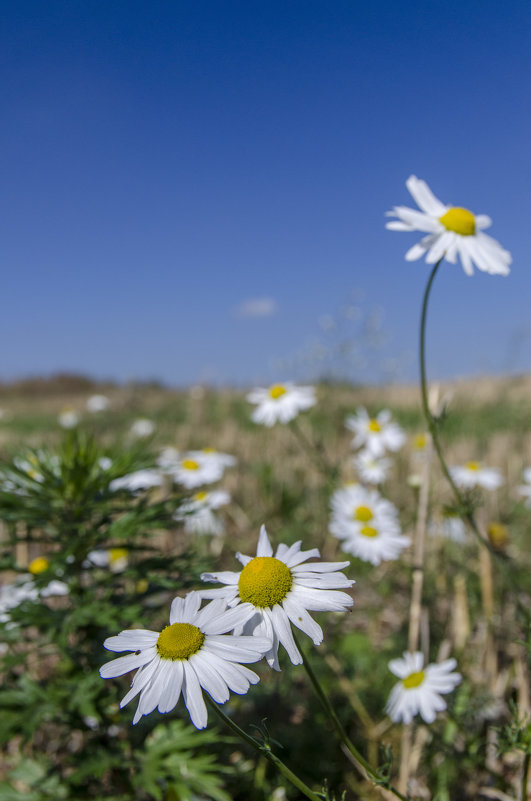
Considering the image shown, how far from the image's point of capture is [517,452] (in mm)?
6805

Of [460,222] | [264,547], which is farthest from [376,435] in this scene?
[264,547]

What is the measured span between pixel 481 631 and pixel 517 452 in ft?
13.9

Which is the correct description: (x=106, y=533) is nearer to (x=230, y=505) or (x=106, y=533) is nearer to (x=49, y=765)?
(x=49, y=765)

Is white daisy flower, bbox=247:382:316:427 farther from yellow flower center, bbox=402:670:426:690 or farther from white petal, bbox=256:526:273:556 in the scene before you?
white petal, bbox=256:526:273:556

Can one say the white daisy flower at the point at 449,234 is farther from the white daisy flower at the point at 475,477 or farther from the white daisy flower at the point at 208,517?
the white daisy flower at the point at 475,477

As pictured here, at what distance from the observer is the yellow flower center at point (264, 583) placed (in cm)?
117

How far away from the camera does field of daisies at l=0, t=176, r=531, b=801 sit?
3.80ft

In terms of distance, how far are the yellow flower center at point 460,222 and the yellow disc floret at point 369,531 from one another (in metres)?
1.59

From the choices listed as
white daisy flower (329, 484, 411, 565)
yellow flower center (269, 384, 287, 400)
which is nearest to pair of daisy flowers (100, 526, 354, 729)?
white daisy flower (329, 484, 411, 565)

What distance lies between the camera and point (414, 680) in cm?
214

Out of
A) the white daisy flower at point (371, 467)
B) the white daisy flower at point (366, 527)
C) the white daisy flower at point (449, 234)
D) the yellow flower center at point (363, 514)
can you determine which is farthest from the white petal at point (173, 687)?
the white daisy flower at point (371, 467)

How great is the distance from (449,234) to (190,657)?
4.46 ft

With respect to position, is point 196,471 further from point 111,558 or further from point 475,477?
point 475,477

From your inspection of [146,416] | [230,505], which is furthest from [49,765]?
[146,416]
